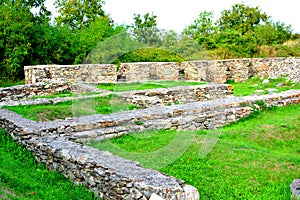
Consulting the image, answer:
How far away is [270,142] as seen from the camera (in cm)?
773

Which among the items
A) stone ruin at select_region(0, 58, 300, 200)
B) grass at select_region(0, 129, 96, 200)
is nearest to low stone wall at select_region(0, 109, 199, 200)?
stone ruin at select_region(0, 58, 300, 200)

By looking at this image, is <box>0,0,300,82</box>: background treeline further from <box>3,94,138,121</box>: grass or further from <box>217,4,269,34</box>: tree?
<box>217,4,269,34</box>: tree

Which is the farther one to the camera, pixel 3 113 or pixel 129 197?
pixel 3 113

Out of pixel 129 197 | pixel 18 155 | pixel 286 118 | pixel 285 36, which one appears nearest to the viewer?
pixel 129 197

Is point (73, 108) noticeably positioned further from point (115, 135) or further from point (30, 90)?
point (30, 90)

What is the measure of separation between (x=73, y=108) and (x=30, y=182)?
4109 millimetres

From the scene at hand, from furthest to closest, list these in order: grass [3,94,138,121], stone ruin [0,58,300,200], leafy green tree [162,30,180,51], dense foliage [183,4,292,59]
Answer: dense foliage [183,4,292,59]
grass [3,94,138,121]
leafy green tree [162,30,180,51]
stone ruin [0,58,300,200]

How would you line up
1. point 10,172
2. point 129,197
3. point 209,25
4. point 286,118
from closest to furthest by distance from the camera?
point 129,197
point 10,172
point 286,118
point 209,25

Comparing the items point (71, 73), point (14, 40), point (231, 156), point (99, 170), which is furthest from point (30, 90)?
A: point (99, 170)

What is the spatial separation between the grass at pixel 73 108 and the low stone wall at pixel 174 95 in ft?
1.04

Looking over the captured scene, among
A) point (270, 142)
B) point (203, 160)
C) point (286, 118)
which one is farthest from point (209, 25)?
point (203, 160)

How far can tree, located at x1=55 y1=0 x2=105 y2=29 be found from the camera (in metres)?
31.5

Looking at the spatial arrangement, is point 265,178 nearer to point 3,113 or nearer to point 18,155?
point 18,155

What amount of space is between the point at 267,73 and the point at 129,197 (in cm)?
1471
